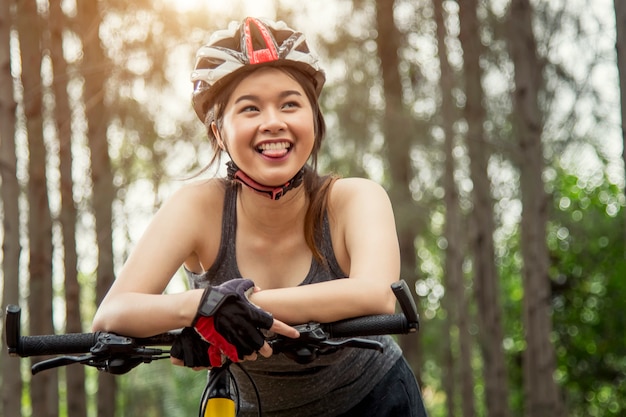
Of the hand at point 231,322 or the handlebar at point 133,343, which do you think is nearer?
the hand at point 231,322

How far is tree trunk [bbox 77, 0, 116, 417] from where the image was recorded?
10.3 meters

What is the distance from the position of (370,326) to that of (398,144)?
9879 mm

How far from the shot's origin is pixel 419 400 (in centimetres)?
301

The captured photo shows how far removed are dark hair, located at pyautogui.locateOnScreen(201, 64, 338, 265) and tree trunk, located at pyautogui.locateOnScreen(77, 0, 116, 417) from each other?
727 centimetres

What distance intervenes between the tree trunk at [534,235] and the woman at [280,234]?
253 inches

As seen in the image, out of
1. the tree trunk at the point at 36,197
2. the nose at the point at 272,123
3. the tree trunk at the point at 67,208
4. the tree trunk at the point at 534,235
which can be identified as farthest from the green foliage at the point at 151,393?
the nose at the point at 272,123

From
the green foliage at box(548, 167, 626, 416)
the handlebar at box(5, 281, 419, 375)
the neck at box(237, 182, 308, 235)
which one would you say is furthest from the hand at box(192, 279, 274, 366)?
the green foliage at box(548, 167, 626, 416)

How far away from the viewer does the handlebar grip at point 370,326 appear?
234cm

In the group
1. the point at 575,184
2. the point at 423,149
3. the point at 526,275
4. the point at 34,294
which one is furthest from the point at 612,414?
the point at 34,294

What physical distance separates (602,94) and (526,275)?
2.38 metres

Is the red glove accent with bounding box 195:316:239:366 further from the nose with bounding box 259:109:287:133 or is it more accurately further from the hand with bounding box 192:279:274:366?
the nose with bounding box 259:109:287:133

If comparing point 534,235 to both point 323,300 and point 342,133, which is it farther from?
point 323,300

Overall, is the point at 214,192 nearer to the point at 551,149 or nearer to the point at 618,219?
the point at 551,149

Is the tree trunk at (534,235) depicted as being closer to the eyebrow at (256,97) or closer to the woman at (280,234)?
the woman at (280,234)
